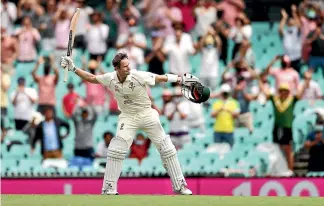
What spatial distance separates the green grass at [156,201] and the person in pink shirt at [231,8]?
405 inches

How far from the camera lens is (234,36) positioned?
2250cm

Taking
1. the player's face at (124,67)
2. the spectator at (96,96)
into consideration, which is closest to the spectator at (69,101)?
the spectator at (96,96)

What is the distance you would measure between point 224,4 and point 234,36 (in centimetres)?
133

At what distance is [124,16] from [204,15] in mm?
1493

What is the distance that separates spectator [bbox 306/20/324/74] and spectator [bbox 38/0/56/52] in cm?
488

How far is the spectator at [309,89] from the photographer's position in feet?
70.0

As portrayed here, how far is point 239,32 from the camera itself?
2255 cm

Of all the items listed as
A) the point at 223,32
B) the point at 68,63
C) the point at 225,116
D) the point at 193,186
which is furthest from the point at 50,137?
the point at 68,63

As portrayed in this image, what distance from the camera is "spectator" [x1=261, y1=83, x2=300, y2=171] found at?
19.4m

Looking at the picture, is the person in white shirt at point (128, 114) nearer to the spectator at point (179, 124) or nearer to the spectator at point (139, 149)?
the spectator at point (139, 149)

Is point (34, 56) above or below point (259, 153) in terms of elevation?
above

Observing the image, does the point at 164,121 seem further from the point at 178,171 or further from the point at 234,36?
the point at 178,171

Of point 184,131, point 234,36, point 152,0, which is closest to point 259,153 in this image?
point 184,131

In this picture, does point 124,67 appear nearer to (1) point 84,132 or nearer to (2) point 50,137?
(1) point 84,132
